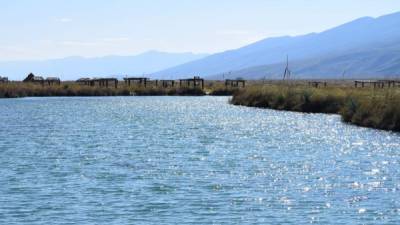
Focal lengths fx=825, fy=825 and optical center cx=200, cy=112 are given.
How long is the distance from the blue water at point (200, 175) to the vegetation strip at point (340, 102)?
3.93 ft

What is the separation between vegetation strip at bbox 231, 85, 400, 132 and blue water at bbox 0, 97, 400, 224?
1197mm

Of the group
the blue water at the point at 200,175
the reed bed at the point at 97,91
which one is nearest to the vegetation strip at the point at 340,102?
the blue water at the point at 200,175

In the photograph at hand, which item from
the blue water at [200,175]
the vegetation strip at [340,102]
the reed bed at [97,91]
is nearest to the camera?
the blue water at [200,175]

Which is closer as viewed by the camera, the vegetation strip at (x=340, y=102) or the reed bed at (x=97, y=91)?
the vegetation strip at (x=340, y=102)

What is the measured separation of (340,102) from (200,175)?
38.5 metres

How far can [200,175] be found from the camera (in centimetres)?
2962

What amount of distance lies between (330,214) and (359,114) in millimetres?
32267

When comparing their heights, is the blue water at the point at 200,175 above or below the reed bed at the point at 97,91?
below

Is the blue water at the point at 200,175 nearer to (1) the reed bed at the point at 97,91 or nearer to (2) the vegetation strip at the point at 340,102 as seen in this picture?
(2) the vegetation strip at the point at 340,102

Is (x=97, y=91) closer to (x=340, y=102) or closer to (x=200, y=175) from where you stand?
(x=340, y=102)

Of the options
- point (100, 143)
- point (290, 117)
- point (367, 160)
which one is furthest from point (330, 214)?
point (290, 117)

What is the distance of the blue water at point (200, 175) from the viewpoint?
22391mm

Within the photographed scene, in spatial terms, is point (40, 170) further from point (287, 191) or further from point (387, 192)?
point (387, 192)

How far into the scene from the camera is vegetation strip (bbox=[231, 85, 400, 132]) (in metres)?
49.1
